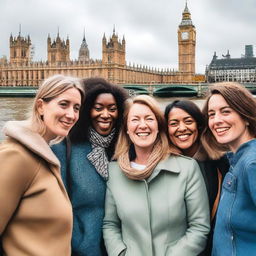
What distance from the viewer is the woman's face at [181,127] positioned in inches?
64.1

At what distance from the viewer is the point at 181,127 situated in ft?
5.32

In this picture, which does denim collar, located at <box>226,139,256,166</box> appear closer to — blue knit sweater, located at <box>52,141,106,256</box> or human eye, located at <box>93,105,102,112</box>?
blue knit sweater, located at <box>52,141,106,256</box>

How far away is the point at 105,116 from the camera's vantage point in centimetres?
161

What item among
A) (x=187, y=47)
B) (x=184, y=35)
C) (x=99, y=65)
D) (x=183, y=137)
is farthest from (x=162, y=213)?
(x=184, y=35)

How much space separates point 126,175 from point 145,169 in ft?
0.26

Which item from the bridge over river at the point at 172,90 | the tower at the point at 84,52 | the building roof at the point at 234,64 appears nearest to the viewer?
the bridge over river at the point at 172,90

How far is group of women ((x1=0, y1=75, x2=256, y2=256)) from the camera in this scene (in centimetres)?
94

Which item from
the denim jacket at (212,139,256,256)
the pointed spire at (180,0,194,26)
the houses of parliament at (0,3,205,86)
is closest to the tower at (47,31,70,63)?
the houses of parliament at (0,3,205,86)

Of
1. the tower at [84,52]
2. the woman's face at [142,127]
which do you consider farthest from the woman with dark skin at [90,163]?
the tower at [84,52]

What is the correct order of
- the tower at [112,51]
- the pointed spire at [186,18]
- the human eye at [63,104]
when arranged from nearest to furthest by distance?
the human eye at [63,104]
the tower at [112,51]
the pointed spire at [186,18]

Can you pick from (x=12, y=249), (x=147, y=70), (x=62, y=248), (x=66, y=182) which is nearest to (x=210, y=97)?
(x=66, y=182)

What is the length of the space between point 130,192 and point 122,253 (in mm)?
223

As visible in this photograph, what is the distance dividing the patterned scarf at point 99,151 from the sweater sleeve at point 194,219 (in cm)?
33

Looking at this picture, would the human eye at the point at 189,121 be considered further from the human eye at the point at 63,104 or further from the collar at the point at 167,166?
the human eye at the point at 63,104
